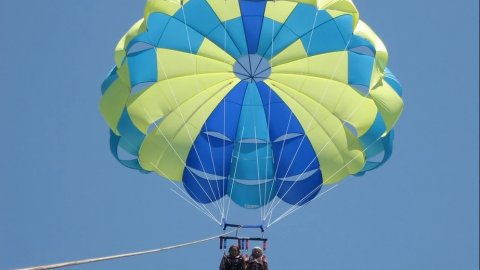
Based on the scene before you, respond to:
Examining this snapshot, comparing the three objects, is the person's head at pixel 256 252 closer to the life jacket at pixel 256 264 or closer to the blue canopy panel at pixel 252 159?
the life jacket at pixel 256 264

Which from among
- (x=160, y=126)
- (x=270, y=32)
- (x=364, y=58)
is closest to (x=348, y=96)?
(x=364, y=58)

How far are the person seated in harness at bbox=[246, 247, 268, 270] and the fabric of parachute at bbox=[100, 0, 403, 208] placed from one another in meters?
2.17

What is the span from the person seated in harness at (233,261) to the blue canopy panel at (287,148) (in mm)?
2342

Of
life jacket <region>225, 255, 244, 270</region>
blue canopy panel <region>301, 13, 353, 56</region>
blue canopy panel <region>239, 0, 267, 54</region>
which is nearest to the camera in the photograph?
life jacket <region>225, 255, 244, 270</region>

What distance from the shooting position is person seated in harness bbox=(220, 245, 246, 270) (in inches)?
544

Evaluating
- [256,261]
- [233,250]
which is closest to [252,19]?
[233,250]

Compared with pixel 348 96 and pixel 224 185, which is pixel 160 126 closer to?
pixel 224 185

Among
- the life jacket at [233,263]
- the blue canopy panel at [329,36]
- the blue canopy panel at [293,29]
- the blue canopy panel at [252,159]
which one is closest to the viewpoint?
the life jacket at [233,263]

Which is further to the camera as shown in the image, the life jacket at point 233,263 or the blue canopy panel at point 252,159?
the blue canopy panel at point 252,159

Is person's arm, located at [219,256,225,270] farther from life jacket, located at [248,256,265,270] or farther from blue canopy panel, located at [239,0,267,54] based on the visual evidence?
blue canopy panel, located at [239,0,267,54]

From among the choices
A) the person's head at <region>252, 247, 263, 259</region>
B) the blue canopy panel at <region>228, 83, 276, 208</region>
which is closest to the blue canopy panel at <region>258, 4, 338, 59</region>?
the blue canopy panel at <region>228, 83, 276, 208</region>

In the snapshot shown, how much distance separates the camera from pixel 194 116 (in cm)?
1582

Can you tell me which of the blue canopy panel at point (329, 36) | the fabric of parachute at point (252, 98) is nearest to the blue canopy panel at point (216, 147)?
the fabric of parachute at point (252, 98)

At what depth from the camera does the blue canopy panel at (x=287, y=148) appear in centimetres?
1587
